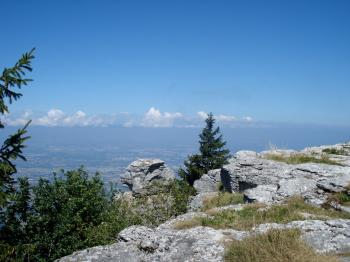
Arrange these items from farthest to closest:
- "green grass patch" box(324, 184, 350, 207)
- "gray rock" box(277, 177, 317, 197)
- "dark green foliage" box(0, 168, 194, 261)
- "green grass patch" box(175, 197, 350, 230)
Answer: "gray rock" box(277, 177, 317, 197)
"green grass patch" box(324, 184, 350, 207)
"dark green foliage" box(0, 168, 194, 261)
"green grass patch" box(175, 197, 350, 230)

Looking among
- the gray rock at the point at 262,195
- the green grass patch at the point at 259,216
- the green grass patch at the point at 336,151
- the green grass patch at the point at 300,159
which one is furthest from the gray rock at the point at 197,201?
the green grass patch at the point at 336,151

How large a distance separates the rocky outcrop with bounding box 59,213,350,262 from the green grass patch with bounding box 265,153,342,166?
1594cm

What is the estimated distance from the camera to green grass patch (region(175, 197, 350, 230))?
17828 millimetres

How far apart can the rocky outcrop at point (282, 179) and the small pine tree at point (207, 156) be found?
21.4 m

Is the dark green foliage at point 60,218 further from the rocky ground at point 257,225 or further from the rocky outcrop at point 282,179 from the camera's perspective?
the rocky outcrop at point 282,179

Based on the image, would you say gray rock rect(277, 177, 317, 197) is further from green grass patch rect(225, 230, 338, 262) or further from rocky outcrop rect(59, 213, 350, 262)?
green grass patch rect(225, 230, 338, 262)

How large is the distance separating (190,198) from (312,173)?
1267 cm

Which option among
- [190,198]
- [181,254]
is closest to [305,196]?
[181,254]

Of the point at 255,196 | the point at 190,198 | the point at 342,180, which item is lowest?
the point at 190,198

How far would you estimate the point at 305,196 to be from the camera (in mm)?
22219

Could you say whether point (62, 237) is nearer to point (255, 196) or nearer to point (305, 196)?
point (255, 196)

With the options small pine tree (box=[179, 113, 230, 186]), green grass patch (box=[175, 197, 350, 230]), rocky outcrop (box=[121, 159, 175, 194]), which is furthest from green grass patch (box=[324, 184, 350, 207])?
rocky outcrop (box=[121, 159, 175, 194])

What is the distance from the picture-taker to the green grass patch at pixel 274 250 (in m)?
11.1

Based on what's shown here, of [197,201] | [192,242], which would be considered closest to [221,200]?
[197,201]
